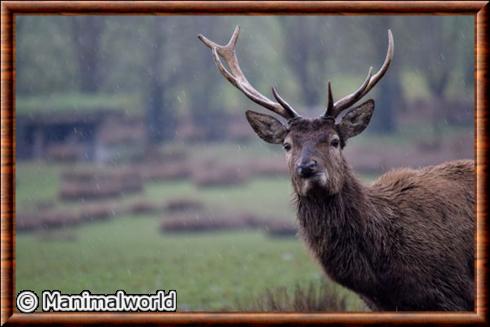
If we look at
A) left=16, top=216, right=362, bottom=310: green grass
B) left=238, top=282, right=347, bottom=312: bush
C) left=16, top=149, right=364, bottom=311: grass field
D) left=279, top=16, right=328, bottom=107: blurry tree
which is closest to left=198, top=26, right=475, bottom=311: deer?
left=16, top=149, right=364, bottom=311: grass field

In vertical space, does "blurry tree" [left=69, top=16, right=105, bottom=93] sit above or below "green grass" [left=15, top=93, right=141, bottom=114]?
above

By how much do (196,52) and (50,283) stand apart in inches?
518

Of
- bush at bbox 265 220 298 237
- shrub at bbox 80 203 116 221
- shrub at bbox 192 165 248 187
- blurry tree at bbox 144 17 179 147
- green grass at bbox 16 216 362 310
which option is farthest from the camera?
blurry tree at bbox 144 17 179 147

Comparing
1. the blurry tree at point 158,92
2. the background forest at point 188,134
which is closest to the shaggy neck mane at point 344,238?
the background forest at point 188,134

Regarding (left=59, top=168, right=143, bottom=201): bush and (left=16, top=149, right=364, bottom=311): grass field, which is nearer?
(left=16, top=149, right=364, bottom=311): grass field

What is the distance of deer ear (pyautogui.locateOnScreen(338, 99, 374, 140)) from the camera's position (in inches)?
222

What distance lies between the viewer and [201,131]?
20.0 meters

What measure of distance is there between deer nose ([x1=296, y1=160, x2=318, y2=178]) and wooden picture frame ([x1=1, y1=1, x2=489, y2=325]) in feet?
3.40

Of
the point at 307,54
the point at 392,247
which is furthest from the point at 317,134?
the point at 307,54

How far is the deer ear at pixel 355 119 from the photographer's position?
18.5 ft

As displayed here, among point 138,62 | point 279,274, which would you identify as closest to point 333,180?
point 279,274

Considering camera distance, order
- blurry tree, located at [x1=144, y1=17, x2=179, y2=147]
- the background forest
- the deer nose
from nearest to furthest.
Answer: the deer nose
the background forest
blurry tree, located at [x1=144, y1=17, x2=179, y2=147]

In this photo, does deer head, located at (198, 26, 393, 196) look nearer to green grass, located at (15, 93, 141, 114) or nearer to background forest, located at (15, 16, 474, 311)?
background forest, located at (15, 16, 474, 311)

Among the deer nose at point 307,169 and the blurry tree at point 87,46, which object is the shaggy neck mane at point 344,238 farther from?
the blurry tree at point 87,46
